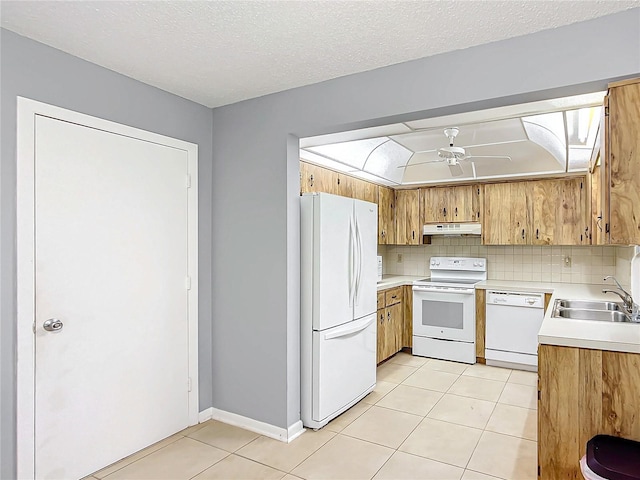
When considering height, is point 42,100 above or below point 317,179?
above

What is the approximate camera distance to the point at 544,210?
4738mm

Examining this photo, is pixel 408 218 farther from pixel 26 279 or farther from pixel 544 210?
pixel 26 279

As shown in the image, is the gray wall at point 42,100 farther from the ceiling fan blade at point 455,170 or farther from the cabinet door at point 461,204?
the cabinet door at point 461,204

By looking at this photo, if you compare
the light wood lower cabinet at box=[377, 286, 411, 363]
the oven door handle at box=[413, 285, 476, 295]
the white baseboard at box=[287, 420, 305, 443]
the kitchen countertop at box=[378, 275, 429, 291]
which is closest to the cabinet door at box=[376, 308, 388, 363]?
the light wood lower cabinet at box=[377, 286, 411, 363]

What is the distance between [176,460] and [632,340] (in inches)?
105

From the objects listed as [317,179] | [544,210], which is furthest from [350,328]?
[544,210]

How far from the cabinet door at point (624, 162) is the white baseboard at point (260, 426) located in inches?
89.7

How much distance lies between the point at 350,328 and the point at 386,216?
2.39m

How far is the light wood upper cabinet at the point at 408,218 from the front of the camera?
5.50 meters

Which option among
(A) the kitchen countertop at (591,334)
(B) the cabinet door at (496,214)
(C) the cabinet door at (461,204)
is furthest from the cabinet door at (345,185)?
(A) the kitchen countertop at (591,334)

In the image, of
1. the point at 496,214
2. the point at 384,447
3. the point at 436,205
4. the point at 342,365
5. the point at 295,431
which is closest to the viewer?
the point at 384,447

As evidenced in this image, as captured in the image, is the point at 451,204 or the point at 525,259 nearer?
the point at 525,259

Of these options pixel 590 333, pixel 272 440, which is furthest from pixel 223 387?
pixel 590 333

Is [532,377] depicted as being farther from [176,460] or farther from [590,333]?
[176,460]
